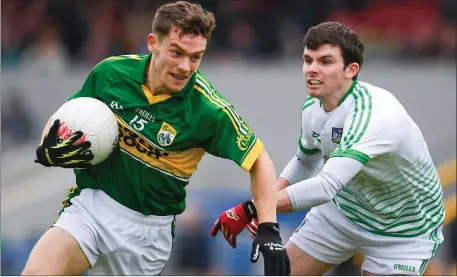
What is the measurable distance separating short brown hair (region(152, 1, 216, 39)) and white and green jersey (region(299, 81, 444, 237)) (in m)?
1.08

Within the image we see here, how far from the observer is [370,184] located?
22.1ft

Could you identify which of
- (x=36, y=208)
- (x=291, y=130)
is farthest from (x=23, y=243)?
(x=291, y=130)

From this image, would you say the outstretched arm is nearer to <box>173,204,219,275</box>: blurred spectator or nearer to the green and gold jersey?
the green and gold jersey

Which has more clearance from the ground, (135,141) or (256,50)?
(135,141)

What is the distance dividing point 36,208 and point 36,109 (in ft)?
5.84

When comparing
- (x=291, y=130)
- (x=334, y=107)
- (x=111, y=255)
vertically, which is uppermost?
(x=334, y=107)

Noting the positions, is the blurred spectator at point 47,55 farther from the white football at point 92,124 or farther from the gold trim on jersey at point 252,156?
the gold trim on jersey at point 252,156

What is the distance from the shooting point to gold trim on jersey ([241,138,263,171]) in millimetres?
6035

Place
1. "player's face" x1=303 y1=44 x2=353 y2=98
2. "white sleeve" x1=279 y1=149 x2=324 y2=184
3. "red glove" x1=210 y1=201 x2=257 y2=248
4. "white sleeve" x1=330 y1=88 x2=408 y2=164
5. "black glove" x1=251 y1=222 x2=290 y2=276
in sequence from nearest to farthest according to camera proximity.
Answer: "black glove" x1=251 y1=222 x2=290 y2=276 → "white sleeve" x1=330 y1=88 x2=408 y2=164 → "red glove" x1=210 y1=201 x2=257 y2=248 → "player's face" x1=303 y1=44 x2=353 y2=98 → "white sleeve" x1=279 y1=149 x2=324 y2=184

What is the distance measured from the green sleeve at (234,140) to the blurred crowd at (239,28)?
9.06m

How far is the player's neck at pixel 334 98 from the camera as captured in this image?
667cm

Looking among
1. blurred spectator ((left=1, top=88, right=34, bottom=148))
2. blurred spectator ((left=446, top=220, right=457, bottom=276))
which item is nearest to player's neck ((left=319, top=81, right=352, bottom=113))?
blurred spectator ((left=446, top=220, right=457, bottom=276))

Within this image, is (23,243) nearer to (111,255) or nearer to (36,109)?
(36,109)

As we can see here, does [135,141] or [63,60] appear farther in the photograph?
[63,60]
